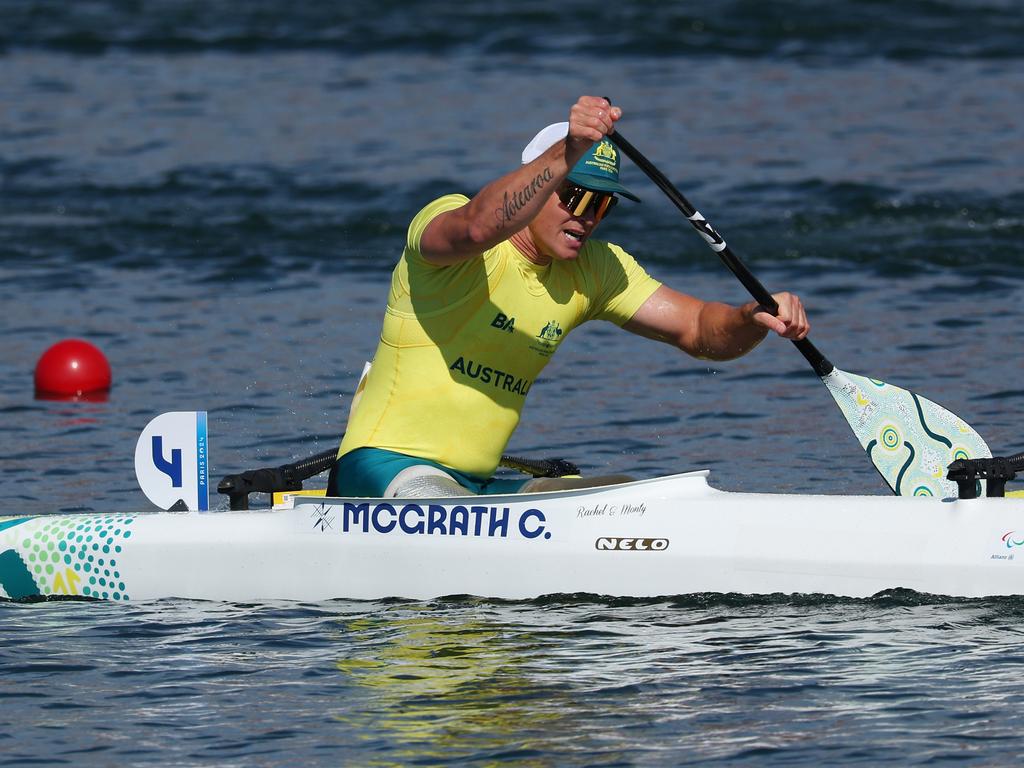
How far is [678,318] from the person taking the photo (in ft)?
24.0

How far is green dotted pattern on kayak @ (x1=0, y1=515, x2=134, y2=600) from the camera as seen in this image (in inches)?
287

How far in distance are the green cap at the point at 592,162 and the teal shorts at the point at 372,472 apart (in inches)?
47.8

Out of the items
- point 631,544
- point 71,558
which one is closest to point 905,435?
point 631,544

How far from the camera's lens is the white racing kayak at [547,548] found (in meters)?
6.77

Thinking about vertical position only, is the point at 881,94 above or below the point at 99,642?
above

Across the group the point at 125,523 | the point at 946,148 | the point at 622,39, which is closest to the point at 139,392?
the point at 125,523

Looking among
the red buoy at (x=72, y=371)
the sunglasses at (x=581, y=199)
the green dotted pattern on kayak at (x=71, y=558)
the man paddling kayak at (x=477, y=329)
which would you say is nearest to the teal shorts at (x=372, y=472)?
the man paddling kayak at (x=477, y=329)

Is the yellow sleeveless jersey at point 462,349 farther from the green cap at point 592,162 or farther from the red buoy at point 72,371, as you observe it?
the red buoy at point 72,371

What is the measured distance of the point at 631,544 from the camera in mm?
6930

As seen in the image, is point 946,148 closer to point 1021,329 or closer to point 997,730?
point 1021,329

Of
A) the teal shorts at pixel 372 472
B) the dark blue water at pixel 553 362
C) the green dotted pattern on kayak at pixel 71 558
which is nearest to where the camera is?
the dark blue water at pixel 553 362

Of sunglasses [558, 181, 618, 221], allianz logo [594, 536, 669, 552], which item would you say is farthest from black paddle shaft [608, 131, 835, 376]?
allianz logo [594, 536, 669, 552]

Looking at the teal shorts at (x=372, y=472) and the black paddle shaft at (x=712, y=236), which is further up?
the black paddle shaft at (x=712, y=236)

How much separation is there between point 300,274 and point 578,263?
26.2 ft
